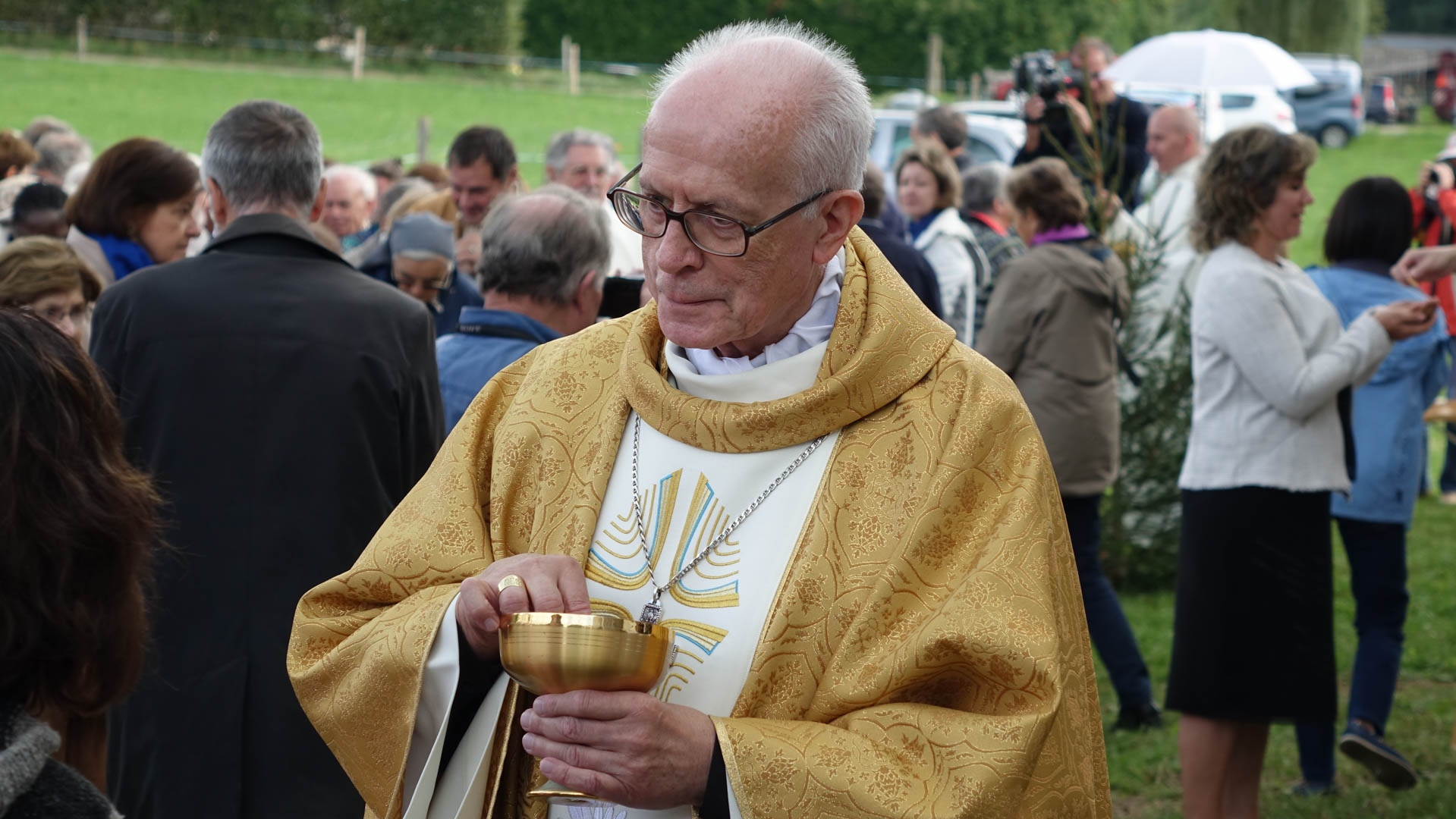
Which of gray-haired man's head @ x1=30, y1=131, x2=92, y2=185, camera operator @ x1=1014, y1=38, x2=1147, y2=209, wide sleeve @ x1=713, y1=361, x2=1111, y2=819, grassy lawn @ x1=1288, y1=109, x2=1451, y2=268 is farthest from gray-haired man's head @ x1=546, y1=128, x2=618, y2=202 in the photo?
grassy lawn @ x1=1288, y1=109, x2=1451, y2=268

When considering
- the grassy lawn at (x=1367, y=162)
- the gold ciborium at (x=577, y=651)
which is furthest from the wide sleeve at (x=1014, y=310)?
the grassy lawn at (x=1367, y=162)

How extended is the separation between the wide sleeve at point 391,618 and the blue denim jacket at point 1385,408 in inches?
149

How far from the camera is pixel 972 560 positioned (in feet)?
7.06

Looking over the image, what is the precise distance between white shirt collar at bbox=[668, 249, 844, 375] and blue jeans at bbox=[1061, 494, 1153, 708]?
377 cm

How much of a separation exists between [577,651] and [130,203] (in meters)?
3.69

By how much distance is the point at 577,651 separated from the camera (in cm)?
190

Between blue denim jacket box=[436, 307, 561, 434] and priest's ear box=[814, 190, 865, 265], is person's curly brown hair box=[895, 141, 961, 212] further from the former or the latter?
priest's ear box=[814, 190, 865, 265]

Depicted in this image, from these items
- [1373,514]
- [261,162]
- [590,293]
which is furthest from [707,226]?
[1373,514]

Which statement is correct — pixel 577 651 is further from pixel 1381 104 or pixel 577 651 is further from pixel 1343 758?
pixel 1381 104

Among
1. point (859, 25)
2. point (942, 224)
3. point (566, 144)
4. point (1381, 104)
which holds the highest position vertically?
point (859, 25)

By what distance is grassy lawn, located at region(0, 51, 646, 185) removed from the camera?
82.6 feet

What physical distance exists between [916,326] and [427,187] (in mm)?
5950

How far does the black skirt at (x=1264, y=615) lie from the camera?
14.6 ft

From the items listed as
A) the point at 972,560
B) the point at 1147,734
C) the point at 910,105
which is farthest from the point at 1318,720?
the point at 910,105
